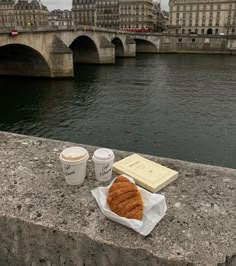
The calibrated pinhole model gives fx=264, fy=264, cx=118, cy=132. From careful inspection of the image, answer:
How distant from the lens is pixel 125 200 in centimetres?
253

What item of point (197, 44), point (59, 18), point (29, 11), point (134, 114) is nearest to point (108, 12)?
point (29, 11)

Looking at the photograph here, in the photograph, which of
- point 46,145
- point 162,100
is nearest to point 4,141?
point 46,145

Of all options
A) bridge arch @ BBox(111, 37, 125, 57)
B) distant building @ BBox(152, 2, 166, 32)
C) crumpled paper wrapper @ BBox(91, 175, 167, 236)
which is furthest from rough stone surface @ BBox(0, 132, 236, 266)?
distant building @ BBox(152, 2, 166, 32)

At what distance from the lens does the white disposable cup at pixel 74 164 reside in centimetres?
290

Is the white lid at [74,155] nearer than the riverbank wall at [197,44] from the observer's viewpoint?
Yes

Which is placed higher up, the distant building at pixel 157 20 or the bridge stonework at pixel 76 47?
the distant building at pixel 157 20

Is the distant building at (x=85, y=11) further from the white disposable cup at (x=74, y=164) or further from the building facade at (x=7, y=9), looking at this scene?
the white disposable cup at (x=74, y=164)

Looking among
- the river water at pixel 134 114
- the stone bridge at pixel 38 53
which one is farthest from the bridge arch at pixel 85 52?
the river water at pixel 134 114

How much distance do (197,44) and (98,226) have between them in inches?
2894

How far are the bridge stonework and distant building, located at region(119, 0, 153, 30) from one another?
37.0 m

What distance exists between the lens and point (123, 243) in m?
2.35

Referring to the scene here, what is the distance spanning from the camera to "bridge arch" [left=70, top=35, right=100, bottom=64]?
139 feet

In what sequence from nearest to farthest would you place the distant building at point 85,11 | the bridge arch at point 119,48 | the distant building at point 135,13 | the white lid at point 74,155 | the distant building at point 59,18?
the white lid at point 74,155
the bridge arch at point 119,48
the distant building at point 135,13
the distant building at point 85,11
the distant building at point 59,18

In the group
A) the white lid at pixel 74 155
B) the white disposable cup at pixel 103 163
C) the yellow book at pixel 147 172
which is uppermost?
the white lid at pixel 74 155
